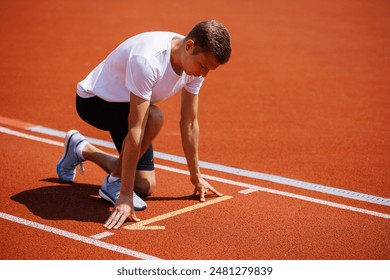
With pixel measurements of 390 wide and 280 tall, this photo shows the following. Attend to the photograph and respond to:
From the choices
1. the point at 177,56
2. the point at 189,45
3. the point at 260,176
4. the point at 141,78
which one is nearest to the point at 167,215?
the point at 141,78

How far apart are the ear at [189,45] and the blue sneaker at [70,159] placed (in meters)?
1.81

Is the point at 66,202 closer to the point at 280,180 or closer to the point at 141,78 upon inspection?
the point at 141,78

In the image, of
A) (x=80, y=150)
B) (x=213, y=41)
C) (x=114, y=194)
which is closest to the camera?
(x=213, y=41)

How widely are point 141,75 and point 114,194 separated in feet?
4.03

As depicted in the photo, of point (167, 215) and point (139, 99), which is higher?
point (139, 99)

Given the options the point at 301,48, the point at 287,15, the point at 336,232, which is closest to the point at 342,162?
the point at 336,232

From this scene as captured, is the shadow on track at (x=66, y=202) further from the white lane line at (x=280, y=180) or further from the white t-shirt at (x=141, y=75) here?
the white lane line at (x=280, y=180)

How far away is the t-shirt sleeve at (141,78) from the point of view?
16.8 ft

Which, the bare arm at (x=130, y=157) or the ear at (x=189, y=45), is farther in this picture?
the bare arm at (x=130, y=157)

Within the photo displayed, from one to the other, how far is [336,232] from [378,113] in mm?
4720

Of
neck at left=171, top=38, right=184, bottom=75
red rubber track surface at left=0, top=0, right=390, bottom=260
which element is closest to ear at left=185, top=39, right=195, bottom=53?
neck at left=171, top=38, right=184, bottom=75

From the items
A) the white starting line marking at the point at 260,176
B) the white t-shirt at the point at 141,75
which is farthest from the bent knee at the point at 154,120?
the white starting line marking at the point at 260,176

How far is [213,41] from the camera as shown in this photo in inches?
192

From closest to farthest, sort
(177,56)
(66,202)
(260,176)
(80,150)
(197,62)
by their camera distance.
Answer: (197,62), (177,56), (66,202), (80,150), (260,176)
